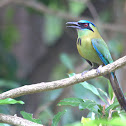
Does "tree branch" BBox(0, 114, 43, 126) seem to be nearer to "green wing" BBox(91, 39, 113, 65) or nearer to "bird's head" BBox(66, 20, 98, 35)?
"green wing" BBox(91, 39, 113, 65)

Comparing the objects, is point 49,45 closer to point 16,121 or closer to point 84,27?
point 84,27

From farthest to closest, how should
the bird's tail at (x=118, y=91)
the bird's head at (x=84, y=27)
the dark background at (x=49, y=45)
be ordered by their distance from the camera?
the dark background at (x=49, y=45) < the bird's head at (x=84, y=27) < the bird's tail at (x=118, y=91)

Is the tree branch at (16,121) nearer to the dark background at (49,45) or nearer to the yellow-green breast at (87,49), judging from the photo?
the yellow-green breast at (87,49)

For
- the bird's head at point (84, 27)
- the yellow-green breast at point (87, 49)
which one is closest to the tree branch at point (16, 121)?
the yellow-green breast at point (87, 49)

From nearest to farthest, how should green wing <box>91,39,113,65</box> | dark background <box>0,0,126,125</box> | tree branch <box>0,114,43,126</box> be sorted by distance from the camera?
tree branch <box>0,114,43,126</box>, green wing <box>91,39,113,65</box>, dark background <box>0,0,126,125</box>

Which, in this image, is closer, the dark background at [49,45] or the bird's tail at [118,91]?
the bird's tail at [118,91]

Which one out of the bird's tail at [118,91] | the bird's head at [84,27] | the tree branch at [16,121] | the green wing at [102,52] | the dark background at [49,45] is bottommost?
the tree branch at [16,121]

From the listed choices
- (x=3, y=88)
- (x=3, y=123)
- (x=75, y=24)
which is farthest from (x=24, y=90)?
(x=3, y=88)

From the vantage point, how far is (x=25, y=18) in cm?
684

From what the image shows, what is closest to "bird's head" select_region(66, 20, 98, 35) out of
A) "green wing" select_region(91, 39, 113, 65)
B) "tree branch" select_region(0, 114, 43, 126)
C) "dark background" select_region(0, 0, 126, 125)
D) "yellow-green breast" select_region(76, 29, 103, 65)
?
"yellow-green breast" select_region(76, 29, 103, 65)

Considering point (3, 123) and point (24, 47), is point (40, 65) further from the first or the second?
point (3, 123)

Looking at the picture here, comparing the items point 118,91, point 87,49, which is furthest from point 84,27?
point 118,91

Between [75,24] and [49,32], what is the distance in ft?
15.8

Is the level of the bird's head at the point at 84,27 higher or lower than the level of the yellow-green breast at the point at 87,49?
higher
